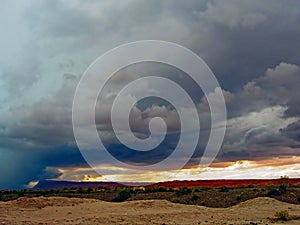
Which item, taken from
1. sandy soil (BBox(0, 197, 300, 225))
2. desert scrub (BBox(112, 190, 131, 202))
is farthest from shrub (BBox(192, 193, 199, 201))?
desert scrub (BBox(112, 190, 131, 202))

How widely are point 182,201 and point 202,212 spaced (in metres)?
14.3

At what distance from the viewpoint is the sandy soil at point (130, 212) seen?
170 feet

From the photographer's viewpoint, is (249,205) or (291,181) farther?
(291,181)

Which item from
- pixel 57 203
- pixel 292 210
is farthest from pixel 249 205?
pixel 57 203

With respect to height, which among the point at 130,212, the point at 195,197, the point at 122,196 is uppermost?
the point at 122,196

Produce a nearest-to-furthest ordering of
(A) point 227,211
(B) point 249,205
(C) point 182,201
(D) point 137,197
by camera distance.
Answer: (A) point 227,211
(B) point 249,205
(C) point 182,201
(D) point 137,197

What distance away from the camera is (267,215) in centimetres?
5756

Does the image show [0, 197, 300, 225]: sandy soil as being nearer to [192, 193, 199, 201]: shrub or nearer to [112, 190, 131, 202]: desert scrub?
[192, 193, 199, 201]: shrub

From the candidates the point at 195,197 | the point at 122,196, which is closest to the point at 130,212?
the point at 195,197

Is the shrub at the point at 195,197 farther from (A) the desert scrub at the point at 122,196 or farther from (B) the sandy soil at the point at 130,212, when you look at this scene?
(A) the desert scrub at the point at 122,196

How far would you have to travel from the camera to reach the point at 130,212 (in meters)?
60.6

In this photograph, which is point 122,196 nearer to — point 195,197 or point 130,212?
point 195,197

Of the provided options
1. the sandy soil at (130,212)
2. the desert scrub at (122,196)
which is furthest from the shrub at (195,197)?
the desert scrub at (122,196)

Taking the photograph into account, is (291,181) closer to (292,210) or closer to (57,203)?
(292,210)
